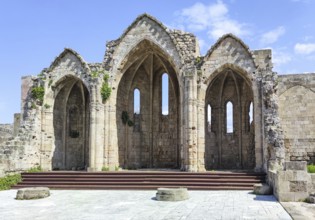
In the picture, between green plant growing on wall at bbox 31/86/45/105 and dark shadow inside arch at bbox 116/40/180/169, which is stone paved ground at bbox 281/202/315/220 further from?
green plant growing on wall at bbox 31/86/45/105

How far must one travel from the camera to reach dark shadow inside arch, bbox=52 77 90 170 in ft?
79.5

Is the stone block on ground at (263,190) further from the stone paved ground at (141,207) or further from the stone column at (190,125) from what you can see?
the stone column at (190,125)

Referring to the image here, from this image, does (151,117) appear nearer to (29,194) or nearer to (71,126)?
(71,126)

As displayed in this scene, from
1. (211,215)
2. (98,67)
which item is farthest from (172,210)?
(98,67)

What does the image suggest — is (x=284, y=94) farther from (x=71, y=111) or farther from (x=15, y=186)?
(x=15, y=186)

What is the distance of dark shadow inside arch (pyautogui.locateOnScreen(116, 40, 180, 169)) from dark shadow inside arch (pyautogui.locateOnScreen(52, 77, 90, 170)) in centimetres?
308

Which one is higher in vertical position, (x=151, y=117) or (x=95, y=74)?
(x=95, y=74)

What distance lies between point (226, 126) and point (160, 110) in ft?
15.1

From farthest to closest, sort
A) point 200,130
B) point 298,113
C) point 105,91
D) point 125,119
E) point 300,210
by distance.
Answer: point 125,119
point 298,113
point 105,91
point 200,130
point 300,210

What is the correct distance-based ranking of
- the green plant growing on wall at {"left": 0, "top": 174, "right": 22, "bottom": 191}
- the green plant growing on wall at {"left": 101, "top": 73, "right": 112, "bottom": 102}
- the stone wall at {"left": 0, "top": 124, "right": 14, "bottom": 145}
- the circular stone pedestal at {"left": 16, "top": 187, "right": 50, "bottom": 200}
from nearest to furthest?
the circular stone pedestal at {"left": 16, "top": 187, "right": 50, "bottom": 200} < the green plant growing on wall at {"left": 0, "top": 174, "right": 22, "bottom": 191} < the green plant growing on wall at {"left": 101, "top": 73, "right": 112, "bottom": 102} < the stone wall at {"left": 0, "top": 124, "right": 14, "bottom": 145}

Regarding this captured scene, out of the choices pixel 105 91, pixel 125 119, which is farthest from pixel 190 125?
pixel 105 91

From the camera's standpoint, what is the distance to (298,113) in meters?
23.3

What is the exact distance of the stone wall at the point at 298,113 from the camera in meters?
22.8

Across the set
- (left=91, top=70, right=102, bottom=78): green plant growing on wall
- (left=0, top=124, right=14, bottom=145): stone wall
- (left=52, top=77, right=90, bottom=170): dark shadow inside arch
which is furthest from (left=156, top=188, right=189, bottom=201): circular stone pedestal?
(left=0, top=124, right=14, bottom=145): stone wall
